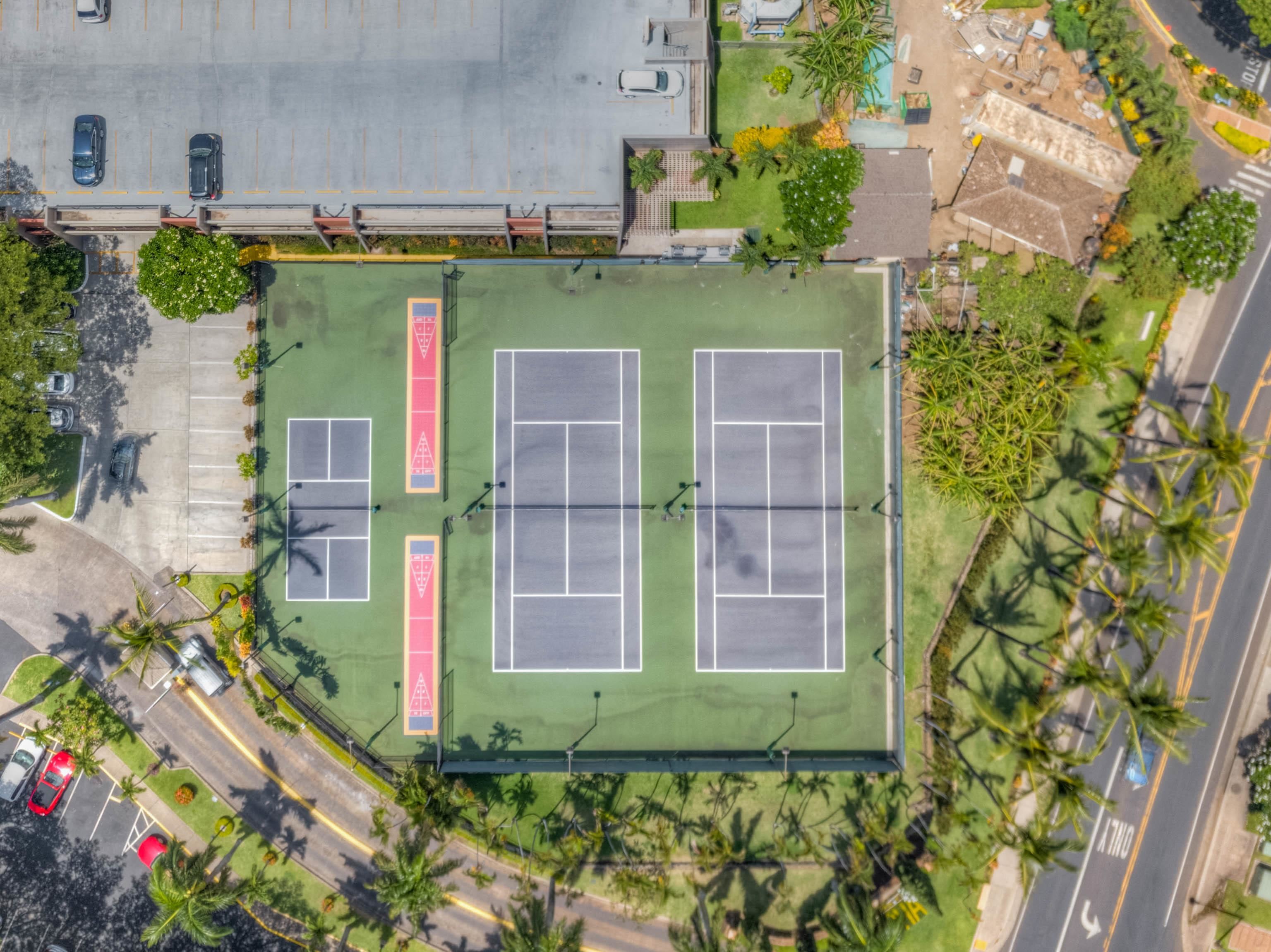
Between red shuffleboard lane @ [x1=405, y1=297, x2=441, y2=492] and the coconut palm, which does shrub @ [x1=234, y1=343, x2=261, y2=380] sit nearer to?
red shuffleboard lane @ [x1=405, y1=297, x2=441, y2=492]

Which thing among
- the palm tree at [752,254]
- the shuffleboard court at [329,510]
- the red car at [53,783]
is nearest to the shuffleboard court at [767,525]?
the palm tree at [752,254]

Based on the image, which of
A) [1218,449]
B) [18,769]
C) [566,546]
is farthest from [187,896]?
[1218,449]

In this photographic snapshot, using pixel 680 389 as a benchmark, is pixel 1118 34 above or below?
above

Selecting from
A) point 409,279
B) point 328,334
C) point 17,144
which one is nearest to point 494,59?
point 409,279

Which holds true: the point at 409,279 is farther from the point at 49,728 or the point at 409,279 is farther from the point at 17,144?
the point at 49,728

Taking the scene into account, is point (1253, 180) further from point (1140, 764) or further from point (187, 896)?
point (187, 896)
